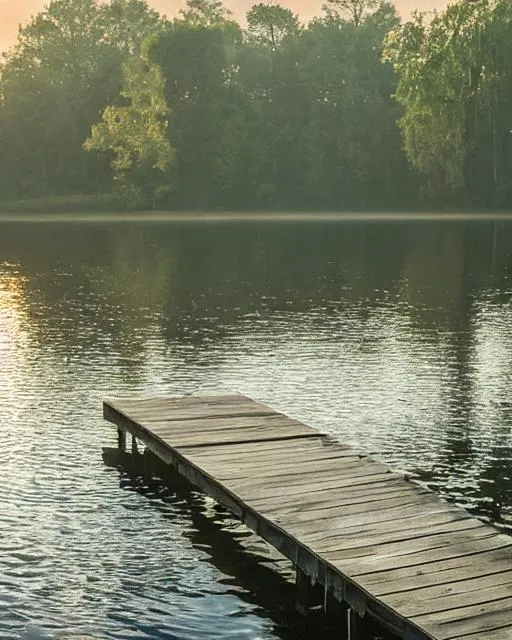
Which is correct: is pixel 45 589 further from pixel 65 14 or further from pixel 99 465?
pixel 65 14

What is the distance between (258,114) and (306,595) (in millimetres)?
97596

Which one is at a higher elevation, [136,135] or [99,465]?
[136,135]

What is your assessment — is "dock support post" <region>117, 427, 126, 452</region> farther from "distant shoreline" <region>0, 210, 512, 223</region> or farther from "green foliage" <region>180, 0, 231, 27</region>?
"green foliage" <region>180, 0, 231, 27</region>

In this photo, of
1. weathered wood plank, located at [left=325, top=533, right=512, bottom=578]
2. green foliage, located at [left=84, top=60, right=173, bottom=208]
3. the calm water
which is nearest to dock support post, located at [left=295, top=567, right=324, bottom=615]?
the calm water

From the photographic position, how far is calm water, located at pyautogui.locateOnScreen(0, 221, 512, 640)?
947 centimetres

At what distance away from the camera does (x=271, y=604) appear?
30.4 ft

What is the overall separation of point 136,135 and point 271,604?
89051 millimetres

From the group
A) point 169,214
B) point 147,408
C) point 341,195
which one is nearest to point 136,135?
point 169,214

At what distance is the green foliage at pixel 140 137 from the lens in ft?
313

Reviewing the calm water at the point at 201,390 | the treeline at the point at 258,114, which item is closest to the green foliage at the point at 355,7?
the treeline at the point at 258,114

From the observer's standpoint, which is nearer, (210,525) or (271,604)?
(271,604)

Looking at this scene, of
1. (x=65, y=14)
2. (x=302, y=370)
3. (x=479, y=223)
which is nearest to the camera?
(x=302, y=370)

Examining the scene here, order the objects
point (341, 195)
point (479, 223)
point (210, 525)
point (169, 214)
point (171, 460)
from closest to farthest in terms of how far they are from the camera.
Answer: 1. point (210, 525)
2. point (171, 460)
3. point (479, 223)
4. point (169, 214)
5. point (341, 195)

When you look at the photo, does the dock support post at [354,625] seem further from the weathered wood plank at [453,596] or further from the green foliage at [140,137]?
the green foliage at [140,137]
